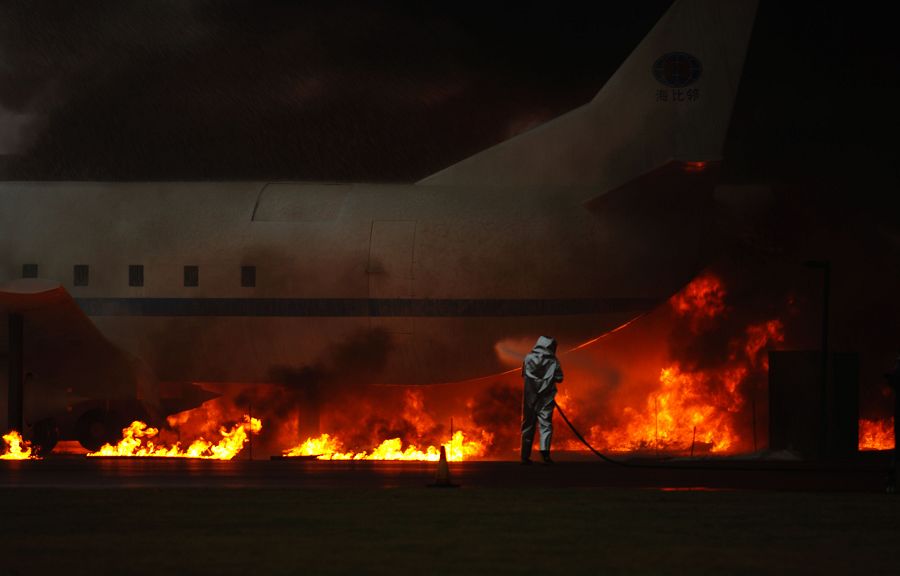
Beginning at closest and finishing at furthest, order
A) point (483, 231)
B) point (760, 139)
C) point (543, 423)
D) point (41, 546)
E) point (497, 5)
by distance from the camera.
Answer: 1. point (41, 546)
2. point (543, 423)
3. point (483, 231)
4. point (760, 139)
5. point (497, 5)

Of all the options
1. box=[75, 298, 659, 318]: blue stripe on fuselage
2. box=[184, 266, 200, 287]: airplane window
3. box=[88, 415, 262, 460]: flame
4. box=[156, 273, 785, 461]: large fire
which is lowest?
box=[88, 415, 262, 460]: flame

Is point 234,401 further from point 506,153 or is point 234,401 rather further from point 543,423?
point 543,423

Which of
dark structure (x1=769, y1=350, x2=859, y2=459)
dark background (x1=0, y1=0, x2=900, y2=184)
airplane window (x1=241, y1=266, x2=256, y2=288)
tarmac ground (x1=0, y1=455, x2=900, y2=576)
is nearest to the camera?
tarmac ground (x1=0, y1=455, x2=900, y2=576)

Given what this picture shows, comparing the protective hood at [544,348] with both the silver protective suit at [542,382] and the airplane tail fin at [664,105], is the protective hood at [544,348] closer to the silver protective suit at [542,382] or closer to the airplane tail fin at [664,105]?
the silver protective suit at [542,382]

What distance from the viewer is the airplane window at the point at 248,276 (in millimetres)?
28375

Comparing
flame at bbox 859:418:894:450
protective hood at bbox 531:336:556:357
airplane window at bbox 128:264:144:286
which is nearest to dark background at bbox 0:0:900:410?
flame at bbox 859:418:894:450

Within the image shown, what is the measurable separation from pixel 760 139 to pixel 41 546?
20491 millimetres

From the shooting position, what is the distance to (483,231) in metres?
27.0

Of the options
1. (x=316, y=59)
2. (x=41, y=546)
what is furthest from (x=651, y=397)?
(x=41, y=546)

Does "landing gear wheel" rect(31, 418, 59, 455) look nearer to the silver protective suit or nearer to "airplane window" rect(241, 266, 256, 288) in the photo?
"airplane window" rect(241, 266, 256, 288)

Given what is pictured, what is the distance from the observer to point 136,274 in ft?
94.5

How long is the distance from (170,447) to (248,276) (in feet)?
13.4

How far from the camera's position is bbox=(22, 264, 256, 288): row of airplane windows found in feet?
93.2

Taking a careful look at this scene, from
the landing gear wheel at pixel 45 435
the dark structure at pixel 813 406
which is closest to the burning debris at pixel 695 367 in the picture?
the dark structure at pixel 813 406
